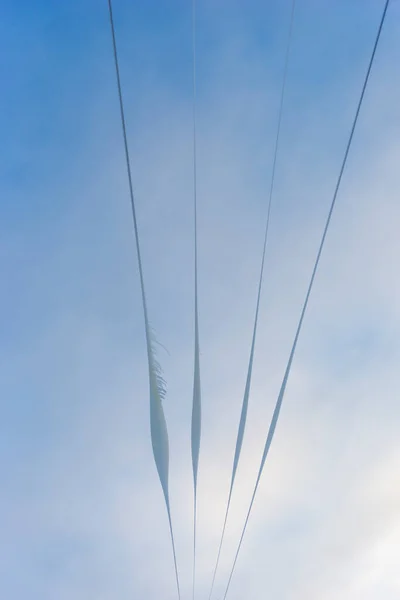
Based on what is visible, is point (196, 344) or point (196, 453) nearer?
point (196, 344)

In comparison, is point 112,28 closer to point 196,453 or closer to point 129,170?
point 129,170

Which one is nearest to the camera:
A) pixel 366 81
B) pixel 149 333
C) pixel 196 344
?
pixel 366 81

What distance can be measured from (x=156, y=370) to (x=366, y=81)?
762cm

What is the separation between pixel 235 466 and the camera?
46.9 feet

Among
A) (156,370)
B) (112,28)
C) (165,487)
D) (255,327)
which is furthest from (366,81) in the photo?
(165,487)

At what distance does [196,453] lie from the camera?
46.5 ft

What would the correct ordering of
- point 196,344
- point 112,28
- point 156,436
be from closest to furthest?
point 112,28
point 196,344
point 156,436

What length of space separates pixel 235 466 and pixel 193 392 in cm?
257

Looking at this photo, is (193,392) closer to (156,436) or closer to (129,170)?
(156,436)

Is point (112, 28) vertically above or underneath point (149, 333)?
above

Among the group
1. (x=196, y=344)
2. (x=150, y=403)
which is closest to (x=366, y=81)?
(x=196, y=344)

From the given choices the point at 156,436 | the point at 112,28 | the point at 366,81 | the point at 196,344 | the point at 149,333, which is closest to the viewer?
the point at 112,28

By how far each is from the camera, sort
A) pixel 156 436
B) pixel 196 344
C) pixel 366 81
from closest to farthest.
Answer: pixel 366 81
pixel 196 344
pixel 156 436

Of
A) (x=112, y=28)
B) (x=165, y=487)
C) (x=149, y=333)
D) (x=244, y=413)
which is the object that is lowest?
(x=165, y=487)
